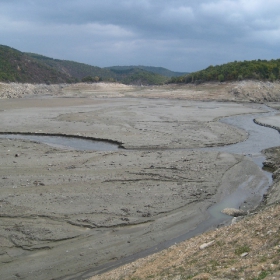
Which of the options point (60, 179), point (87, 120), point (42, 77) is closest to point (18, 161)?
point (60, 179)

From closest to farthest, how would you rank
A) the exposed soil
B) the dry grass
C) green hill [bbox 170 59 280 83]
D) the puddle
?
the dry grass, the exposed soil, the puddle, green hill [bbox 170 59 280 83]

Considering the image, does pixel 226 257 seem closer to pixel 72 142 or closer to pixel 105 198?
pixel 105 198

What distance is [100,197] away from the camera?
424 inches

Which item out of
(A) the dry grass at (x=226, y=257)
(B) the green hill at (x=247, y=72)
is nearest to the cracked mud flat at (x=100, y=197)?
(A) the dry grass at (x=226, y=257)

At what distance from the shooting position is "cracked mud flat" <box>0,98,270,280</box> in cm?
786

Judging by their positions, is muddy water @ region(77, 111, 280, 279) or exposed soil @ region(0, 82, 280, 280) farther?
muddy water @ region(77, 111, 280, 279)

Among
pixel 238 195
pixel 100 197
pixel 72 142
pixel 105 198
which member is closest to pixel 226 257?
pixel 105 198

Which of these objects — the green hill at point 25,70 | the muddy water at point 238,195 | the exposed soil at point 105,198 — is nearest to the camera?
the exposed soil at point 105,198

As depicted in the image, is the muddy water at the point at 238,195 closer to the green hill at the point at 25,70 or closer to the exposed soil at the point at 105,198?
the exposed soil at the point at 105,198

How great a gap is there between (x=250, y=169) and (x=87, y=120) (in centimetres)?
1515

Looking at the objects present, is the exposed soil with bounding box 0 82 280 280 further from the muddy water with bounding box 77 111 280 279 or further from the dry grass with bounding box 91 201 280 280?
the muddy water with bounding box 77 111 280 279

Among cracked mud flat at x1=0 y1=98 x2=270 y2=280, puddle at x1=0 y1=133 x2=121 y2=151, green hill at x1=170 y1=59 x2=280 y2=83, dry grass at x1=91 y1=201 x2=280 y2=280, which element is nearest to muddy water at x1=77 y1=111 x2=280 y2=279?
cracked mud flat at x1=0 y1=98 x2=270 y2=280

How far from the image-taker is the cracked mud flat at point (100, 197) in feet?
25.8

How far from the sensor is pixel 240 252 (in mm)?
6102
